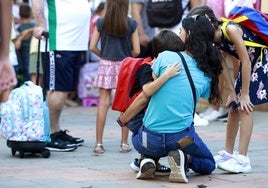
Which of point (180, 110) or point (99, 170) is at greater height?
point (180, 110)

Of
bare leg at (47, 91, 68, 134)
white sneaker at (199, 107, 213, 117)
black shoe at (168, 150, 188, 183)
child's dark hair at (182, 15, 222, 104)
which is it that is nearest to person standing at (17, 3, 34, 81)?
white sneaker at (199, 107, 213, 117)

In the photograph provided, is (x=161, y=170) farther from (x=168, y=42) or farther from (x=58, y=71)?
(x=58, y=71)

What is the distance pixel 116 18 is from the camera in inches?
309

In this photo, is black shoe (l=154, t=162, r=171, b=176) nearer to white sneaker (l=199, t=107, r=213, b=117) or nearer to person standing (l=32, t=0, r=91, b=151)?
person standing (l=32, t=0, r=91, b=151)

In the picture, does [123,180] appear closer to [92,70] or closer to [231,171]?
[231,171]

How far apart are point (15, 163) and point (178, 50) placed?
193cm

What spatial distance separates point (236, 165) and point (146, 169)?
0.89 m

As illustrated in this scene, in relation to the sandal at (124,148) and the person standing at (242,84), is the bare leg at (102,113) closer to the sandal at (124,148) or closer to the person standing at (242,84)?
the sandal at (124,148)

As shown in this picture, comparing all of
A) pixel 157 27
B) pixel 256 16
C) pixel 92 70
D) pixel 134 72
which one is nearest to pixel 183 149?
pixel 134 72

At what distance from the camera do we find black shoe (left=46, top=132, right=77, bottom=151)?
7.86m

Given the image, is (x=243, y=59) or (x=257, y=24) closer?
(x=243, y=59)

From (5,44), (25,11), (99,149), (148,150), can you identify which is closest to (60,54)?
(99,149)

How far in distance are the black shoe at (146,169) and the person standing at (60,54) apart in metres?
1.86

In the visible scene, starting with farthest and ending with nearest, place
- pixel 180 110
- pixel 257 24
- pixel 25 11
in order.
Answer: pixel 25 11 → pixel 257 24 → pixel 180 110
